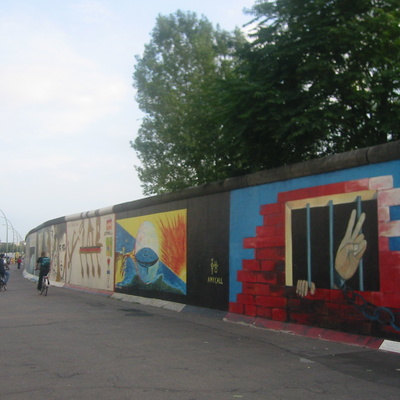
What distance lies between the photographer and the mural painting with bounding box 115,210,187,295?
52.4ft

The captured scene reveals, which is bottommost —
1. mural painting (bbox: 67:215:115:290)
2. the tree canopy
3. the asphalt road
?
the asphalt road

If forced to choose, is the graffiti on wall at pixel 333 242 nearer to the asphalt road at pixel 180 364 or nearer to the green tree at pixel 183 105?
the asphalt road at pixel 180 364

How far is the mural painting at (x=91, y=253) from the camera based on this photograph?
22.2 meters

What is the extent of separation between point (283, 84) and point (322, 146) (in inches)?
88.2

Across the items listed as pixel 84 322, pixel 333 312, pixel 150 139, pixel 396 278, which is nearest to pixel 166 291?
pixel 84 322

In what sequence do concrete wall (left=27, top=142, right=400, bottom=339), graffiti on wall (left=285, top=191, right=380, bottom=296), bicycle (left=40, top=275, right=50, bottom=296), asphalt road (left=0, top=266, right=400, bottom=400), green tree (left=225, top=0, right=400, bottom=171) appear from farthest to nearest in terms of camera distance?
bicycle (left=40, top=275, right=50, bottom=296) < green tree (left=225, top=0, right=400, bottom=171) < graffiti on wall (left=285, top=191, right=380, bottom=296) < concrete wall (left=27, top=142, right=400, bottom=339) < asphalt road (left=0, top=266, right=400, bottom=400)

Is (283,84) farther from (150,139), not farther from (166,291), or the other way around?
(150,139)

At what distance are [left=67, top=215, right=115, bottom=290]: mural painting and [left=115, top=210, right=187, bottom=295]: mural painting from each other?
1.12m

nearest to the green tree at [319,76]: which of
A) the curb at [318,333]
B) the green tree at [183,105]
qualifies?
the green tree at [183,105]

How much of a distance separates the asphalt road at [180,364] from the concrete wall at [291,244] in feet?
2.58

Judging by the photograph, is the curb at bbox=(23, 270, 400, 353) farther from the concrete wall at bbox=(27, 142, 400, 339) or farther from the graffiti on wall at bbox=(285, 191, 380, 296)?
the graffiti on wall at bbox=(285, 191, 380, 296)

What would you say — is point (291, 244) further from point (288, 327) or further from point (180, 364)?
point (180, 364)

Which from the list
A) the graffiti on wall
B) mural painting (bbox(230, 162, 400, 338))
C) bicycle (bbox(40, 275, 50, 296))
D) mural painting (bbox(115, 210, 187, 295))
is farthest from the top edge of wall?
bicycle (bbox(40, 275, 50, 296))

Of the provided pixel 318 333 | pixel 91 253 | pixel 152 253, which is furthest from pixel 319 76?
pixel 91 253
